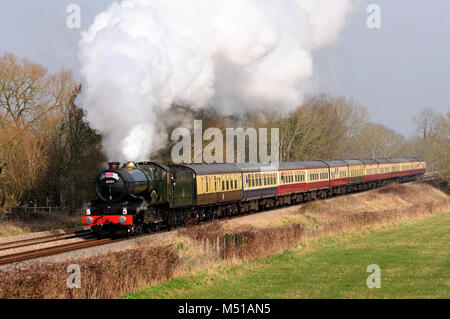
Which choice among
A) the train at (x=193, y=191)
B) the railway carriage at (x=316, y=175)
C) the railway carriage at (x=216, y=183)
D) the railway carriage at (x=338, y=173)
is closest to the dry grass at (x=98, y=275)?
the train at (x=193, y=191)

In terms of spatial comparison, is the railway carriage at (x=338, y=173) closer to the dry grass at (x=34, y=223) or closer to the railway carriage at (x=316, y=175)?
the railway carriage at (x=316, y=175)

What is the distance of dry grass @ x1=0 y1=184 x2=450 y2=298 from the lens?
32.8 ft

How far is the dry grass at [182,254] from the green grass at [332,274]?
1.24 ft

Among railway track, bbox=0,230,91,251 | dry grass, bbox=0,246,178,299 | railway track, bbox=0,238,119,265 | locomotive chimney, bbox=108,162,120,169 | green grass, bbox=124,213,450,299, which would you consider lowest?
green grass, bbox=124,213,450,299

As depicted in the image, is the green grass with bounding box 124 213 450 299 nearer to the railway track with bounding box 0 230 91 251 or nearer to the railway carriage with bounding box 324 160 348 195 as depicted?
the railway track with bounding box 0 230 91 251

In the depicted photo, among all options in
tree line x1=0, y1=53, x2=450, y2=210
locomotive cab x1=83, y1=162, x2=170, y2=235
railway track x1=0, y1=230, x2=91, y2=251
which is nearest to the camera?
railway track x1=0, y1=230, x2=91, y2=251

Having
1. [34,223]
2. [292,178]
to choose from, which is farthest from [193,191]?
[292,178]

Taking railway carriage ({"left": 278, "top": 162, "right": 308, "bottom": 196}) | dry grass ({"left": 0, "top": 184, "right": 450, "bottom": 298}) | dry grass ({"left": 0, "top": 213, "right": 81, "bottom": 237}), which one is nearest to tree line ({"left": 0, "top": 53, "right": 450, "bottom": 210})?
dry grass ({"left": 0, "top": 213, "right": 81, "bottom": 237})

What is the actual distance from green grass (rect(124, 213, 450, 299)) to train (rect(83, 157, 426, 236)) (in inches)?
201

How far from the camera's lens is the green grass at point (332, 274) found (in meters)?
12.6

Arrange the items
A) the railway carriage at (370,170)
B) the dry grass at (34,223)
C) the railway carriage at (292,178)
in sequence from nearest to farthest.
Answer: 1. the dry grass at (34,223)
2. the railway carriage at (292,178)
3. the railway carriage at (370,170)
